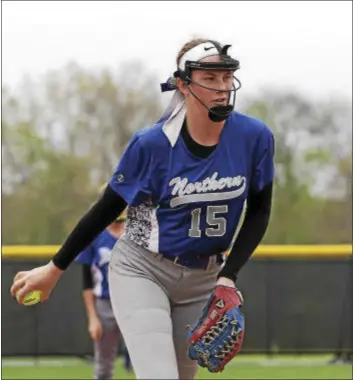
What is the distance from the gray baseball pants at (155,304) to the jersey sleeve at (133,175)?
0.26 meters

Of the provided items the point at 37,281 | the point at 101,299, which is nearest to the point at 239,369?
the point at 101,299

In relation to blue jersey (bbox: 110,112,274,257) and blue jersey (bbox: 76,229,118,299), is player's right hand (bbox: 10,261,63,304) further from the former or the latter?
blue jersey (bbox: 76,229,118,299)

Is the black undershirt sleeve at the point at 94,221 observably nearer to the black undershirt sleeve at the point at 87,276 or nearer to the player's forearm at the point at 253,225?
the player's forearm at the point at 253,225

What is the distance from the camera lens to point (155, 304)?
169 inches

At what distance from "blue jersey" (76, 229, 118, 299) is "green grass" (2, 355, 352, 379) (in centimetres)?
246

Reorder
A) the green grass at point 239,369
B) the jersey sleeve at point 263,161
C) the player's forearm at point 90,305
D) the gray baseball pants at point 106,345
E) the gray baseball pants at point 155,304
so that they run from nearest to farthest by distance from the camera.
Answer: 1. the gray baseball pants at point 155,304
2. the jersey sleeve at point 263,161
3. the gray baseball pants at point 106,345
4. the player's forearm at point 90,305
5. the green grass at point 239,369

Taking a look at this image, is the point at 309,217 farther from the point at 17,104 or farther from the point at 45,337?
the point at 45,337

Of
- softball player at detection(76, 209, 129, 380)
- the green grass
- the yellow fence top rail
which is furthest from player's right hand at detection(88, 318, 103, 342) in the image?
the yellow fence top rail

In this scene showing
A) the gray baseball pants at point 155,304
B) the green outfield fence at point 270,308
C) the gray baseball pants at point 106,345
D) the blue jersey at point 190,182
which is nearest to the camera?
the gray baseball pants at point 155,304

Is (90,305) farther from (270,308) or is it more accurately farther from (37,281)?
(270,308)

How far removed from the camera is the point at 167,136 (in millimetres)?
4355

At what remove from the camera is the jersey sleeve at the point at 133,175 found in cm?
434

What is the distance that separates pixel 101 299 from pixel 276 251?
4480 mm

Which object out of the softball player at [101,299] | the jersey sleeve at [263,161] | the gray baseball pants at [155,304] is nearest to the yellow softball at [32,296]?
the gray baseball pants at [155,304]
